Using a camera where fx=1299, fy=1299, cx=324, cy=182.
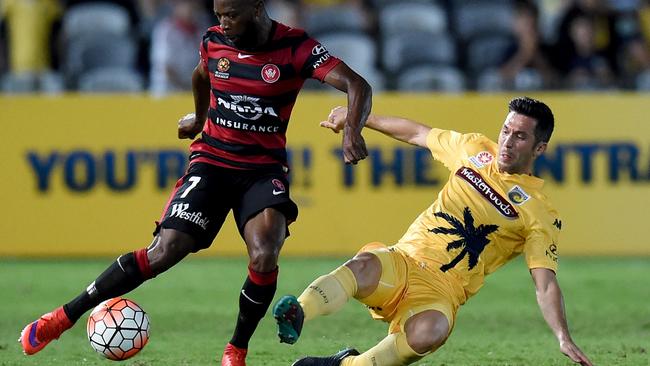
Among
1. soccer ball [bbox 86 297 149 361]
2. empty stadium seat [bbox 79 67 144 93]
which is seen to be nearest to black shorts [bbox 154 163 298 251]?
soccer ball [bbox 86 297 149 361]

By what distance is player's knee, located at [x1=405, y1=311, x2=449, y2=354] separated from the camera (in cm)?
647

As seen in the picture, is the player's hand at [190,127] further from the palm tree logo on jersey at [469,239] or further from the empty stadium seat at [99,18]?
the empty stadium seat at [99,18]

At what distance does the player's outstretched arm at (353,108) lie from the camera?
641cm

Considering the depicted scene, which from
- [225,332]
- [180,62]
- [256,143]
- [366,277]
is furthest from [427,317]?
[180,62]

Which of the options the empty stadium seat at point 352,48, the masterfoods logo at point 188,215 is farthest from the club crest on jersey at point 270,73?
the empty stadium seat at point 352,48

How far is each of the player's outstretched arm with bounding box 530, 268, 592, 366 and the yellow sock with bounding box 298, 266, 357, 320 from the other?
93cm

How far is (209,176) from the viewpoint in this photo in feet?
23.1

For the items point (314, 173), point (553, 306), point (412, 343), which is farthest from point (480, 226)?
point (314, 173)

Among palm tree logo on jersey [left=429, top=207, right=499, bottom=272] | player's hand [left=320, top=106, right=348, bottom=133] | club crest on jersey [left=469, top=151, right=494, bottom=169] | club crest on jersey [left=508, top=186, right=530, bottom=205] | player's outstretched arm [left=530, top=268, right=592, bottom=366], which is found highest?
player's hand [left=320, top=106, right=348, bottom=133]

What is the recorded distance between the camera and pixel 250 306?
6.83m

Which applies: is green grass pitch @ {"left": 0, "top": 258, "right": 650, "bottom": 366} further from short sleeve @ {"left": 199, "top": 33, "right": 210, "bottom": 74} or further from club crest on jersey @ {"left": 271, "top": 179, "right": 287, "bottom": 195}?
short sleeve @ {"left": 199, "top": 33, "right": 210, "bottom": 74}

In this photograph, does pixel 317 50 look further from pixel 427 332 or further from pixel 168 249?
pixel 427 332

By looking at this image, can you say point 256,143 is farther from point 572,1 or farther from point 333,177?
point 572,1

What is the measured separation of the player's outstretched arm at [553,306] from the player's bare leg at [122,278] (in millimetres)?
1822
